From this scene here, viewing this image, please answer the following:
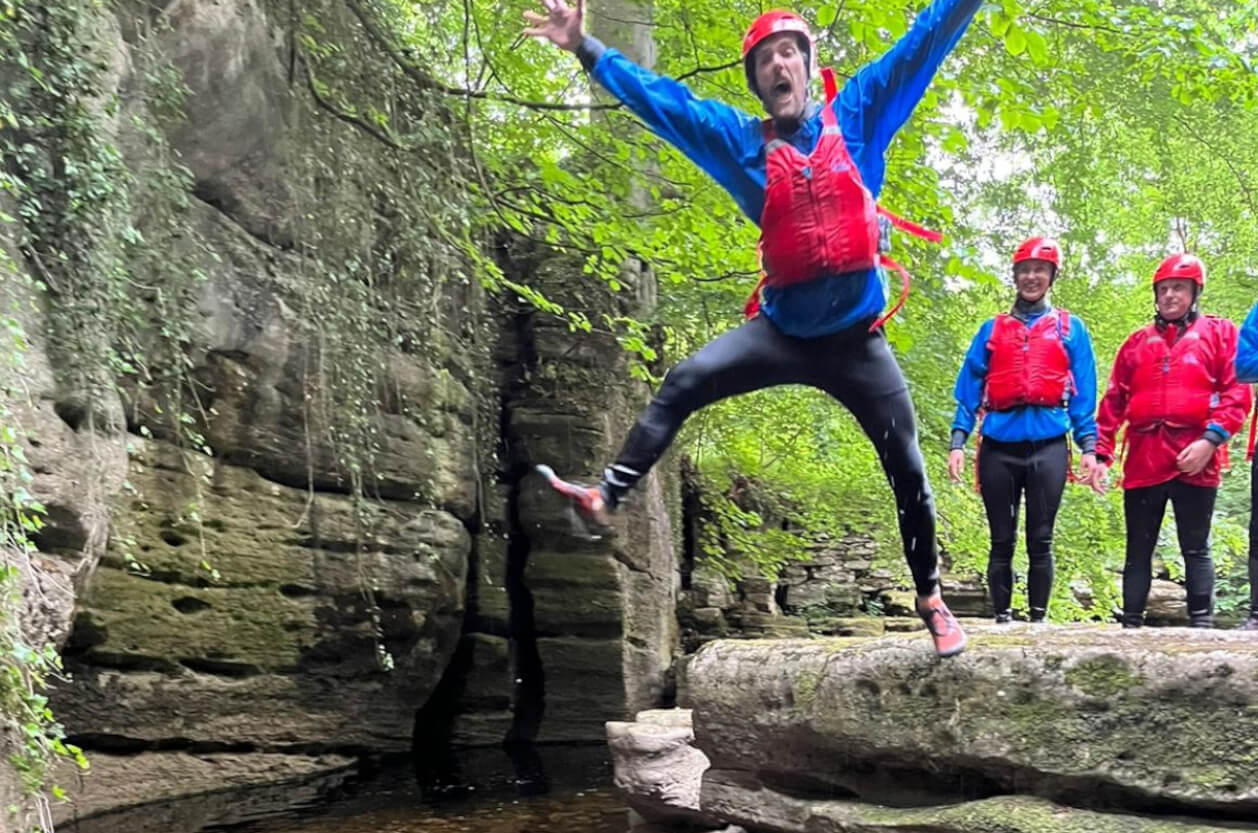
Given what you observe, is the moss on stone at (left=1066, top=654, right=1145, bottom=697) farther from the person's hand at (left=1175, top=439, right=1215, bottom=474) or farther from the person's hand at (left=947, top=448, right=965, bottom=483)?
the person's hand at (left=1175, top=439, right=1215, bottom=474)

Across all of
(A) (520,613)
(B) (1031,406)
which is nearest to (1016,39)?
(B) (1031,406)

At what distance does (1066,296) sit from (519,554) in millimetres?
6295

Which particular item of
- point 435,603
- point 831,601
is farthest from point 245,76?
point 831,601

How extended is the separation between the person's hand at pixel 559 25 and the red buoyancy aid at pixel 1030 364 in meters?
2.46

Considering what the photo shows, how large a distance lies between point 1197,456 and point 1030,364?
79 centimetres

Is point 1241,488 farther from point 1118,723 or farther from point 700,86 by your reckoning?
point 1118,723

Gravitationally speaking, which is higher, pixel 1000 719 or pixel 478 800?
pixel 1000 719

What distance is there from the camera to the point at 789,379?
2961mm

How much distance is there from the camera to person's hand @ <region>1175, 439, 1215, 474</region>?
4.11m

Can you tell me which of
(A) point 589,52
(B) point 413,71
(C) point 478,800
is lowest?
(C) point 478,800

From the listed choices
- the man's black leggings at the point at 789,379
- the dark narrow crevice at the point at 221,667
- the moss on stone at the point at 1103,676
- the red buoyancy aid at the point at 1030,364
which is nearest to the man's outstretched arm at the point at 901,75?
the man's black leggings at the point at 789,379

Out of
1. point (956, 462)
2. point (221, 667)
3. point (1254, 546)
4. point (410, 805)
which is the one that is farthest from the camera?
point (221, 667)

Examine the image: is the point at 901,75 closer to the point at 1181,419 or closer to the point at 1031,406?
→ the point at 1031,406

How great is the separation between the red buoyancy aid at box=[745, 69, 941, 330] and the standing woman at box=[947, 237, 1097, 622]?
170cm
